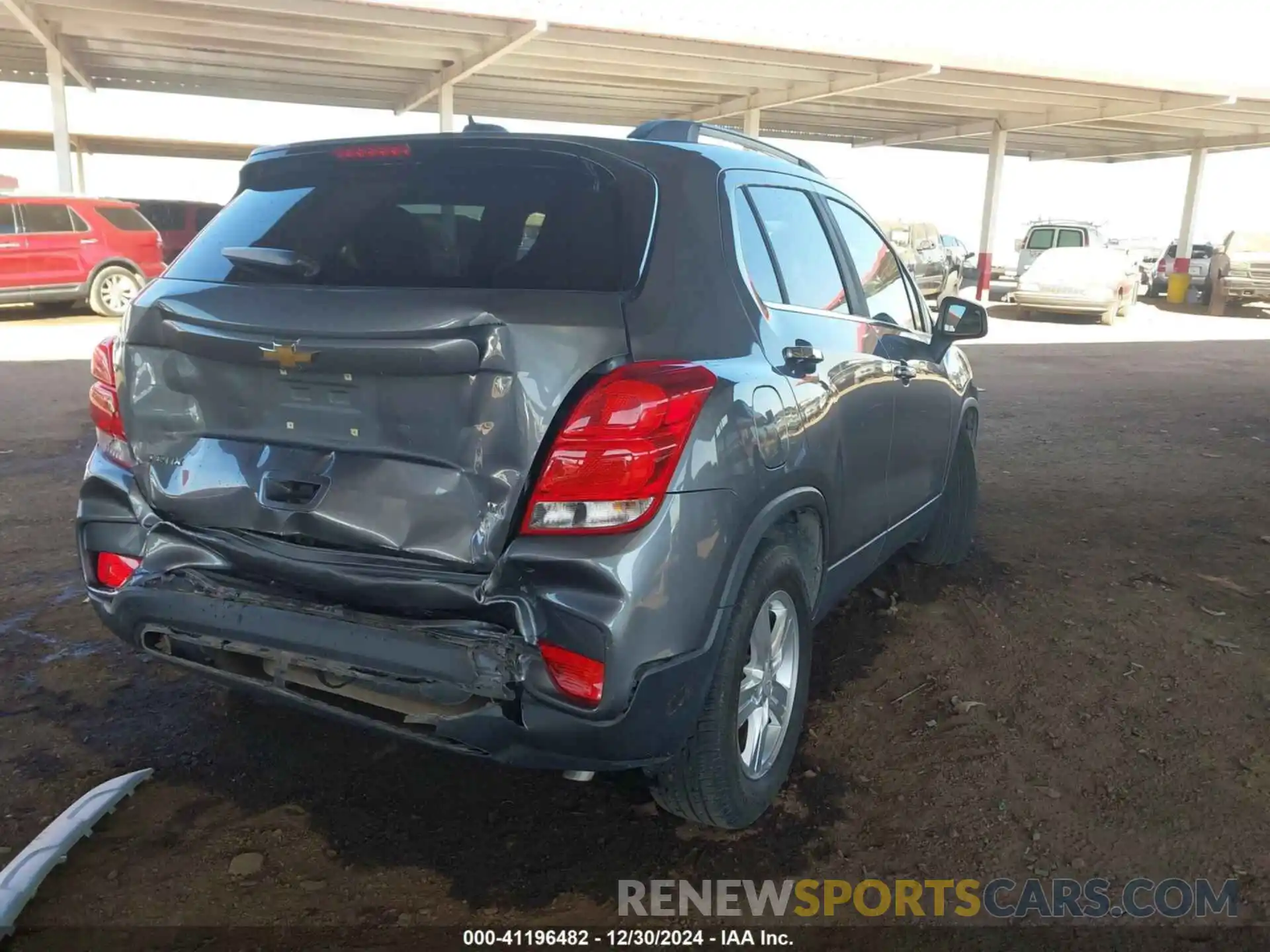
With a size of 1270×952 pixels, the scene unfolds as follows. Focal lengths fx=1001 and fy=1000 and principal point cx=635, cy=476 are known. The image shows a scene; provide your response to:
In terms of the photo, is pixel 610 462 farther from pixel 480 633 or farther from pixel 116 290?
pixel 116 290

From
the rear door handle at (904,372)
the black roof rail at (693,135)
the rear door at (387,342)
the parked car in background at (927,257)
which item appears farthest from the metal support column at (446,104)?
the rear door at (387,342)

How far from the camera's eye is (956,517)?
4.70m

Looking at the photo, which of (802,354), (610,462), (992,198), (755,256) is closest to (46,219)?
(755,256)

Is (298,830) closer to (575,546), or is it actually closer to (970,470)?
(575,546)

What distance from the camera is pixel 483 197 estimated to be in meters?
→ 2.66

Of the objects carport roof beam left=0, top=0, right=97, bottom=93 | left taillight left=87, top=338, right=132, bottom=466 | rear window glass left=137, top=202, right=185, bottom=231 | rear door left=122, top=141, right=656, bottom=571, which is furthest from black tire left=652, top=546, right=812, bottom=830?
rear window glass left=137, top=202, right=185, bottom=231

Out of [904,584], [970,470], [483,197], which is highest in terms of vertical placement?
[483,197]

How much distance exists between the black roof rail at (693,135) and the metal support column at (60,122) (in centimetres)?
1700

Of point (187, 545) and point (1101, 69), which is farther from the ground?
point (1101, 69)

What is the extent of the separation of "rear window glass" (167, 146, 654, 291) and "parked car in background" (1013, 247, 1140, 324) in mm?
18907

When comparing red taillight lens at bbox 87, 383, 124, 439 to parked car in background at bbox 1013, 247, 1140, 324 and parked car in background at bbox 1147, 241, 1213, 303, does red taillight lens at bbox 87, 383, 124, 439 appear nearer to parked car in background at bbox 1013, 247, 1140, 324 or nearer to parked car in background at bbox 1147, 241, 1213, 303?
parked car in background at bbox 1013, 247, 1140, 324

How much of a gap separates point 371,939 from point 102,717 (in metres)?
1.49

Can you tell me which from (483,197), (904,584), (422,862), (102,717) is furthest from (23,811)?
(904,584)

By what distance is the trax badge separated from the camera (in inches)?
91.4
